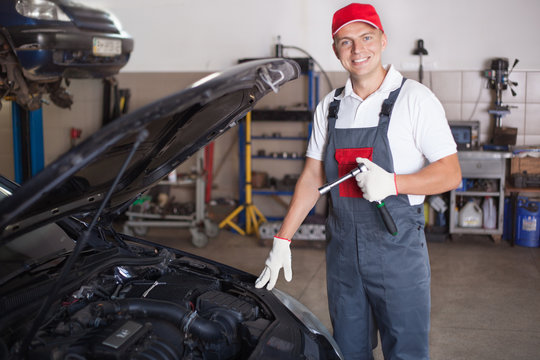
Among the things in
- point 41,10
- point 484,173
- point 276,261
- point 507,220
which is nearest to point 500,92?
point 484,173

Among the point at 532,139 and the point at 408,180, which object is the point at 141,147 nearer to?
the point at 408,180

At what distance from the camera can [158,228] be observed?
19.9 feet

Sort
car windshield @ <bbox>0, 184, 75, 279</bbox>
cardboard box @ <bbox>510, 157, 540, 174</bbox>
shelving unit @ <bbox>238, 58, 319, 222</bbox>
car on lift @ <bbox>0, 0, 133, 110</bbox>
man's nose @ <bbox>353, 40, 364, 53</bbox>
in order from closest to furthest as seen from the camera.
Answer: car windshield @ <bbox>0, 184, 75, 279</bbox> < man's nose @ <bbox>353, 40, 364, 53</bbox> < car on lift @ <bbox>0, 0, 133, 110</bbox> < cardboard box @ <bbox>510, 157, 540, 174</bbox> < shelving unit @ <bbox>238, 58, 319, 222</bbox>

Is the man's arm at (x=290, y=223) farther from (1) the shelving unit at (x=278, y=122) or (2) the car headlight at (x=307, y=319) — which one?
(1) the shelving unit at (x=278, y=122)

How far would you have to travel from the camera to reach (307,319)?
1777 millimetres

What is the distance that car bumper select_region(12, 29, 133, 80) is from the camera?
398cm

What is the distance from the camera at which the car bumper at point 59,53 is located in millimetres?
3980

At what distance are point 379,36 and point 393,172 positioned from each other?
53cm

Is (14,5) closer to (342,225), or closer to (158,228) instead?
(158,228)

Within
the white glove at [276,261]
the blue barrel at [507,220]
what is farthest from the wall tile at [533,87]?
the white glove at [276,261]

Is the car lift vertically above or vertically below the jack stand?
above

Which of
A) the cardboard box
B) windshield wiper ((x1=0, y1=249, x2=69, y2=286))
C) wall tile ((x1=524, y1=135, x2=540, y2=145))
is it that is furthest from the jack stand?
windshield wiper ((x1=0, y1=249, x2=69, y2=286))

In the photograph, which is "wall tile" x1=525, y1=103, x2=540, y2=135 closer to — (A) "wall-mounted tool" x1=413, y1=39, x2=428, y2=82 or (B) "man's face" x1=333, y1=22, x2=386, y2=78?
Result: (A) "wall-mounted tool" x1=413, y1=39, x2=428, y2=82

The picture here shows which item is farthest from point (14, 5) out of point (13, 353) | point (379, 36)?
point (13, 353)
